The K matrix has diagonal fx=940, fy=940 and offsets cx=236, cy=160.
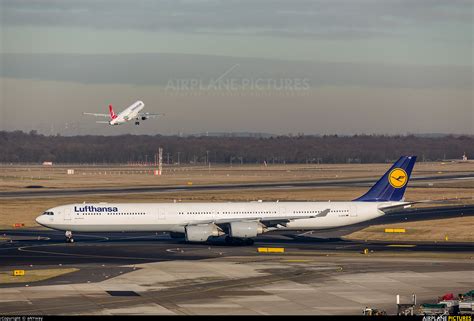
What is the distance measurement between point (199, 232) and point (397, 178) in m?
21.1

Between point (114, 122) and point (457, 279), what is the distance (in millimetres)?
83888

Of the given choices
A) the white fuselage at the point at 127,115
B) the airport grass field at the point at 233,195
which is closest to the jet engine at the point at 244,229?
the airport grass field at the point at 233,195

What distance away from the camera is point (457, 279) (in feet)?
212

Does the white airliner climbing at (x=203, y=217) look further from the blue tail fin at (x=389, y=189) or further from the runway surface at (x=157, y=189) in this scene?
the runway surface at (x=157, y=189)

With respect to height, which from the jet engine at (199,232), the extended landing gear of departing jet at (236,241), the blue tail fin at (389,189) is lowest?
the extended landing gear of departing jet at (236,241)

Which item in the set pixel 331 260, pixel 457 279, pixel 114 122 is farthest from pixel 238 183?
pixel 457 279

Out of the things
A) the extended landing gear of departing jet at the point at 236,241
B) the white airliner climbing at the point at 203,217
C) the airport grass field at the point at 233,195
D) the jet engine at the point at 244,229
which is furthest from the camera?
the airport grass field at the point at 233,195

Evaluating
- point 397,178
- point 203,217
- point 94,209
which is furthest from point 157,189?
point 397,178

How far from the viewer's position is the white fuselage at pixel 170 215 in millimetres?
89500

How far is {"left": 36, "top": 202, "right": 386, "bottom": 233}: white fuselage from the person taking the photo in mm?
89500

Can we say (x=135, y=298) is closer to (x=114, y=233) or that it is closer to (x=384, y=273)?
(x=384, y=273)

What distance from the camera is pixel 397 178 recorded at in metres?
94.0

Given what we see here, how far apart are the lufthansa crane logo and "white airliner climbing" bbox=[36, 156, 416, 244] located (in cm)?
289

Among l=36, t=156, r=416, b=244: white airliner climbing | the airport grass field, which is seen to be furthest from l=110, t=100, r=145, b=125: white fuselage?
l=36, t=156, r=416, b=244: white airliner climbing
